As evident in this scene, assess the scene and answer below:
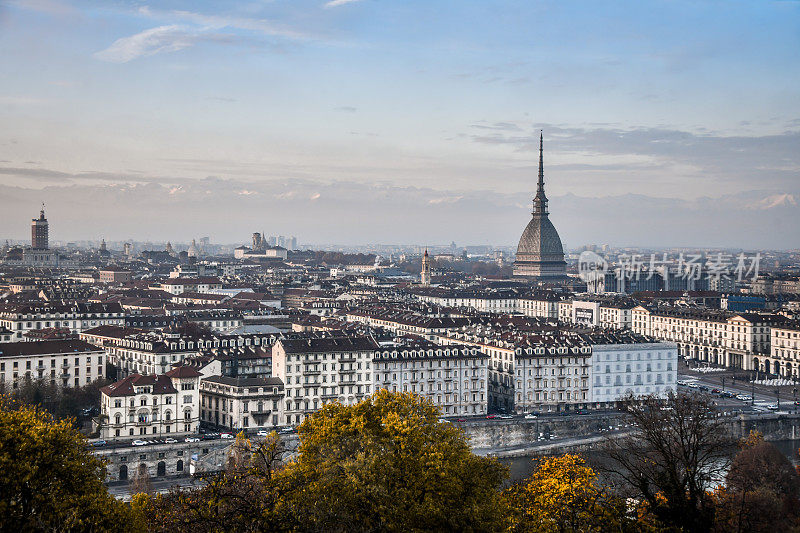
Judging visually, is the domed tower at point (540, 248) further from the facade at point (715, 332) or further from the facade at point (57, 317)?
the facade at point (57, 317)

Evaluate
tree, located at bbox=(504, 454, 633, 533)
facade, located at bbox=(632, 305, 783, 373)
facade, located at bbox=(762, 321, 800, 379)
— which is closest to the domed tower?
facade, located at bbox=(632, 305, 783, 373)

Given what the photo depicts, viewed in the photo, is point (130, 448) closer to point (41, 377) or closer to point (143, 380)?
point (143, 380)

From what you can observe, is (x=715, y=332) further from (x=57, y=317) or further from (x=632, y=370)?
(x=57, y=317)

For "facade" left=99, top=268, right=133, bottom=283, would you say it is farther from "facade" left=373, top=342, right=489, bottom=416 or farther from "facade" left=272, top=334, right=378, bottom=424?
"facade" left=373, top=342, right=489, bottom=416

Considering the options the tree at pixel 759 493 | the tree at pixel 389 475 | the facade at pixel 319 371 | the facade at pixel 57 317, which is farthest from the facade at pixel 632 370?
the facade at pixel 57 317

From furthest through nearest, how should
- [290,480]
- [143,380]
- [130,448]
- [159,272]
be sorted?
[159,272] → [143,380] → [130,448] → [290,480]

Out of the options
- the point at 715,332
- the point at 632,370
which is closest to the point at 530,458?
the point at 632,370

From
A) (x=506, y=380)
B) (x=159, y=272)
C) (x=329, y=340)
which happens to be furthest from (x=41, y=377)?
(x=159, y=272)

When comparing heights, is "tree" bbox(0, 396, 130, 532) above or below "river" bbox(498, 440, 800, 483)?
above
